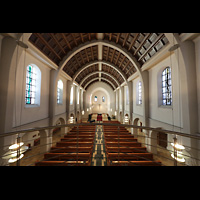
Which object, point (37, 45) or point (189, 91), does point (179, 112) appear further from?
point (37, 45)

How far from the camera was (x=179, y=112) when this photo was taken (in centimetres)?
430

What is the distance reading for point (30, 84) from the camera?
5.72 metres

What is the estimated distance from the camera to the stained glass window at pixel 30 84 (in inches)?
218

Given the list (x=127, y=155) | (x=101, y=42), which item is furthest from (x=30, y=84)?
(x=127, y=155)

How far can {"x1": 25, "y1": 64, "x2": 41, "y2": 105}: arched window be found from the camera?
565 centimetres

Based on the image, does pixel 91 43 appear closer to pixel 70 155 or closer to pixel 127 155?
pixel 70 155

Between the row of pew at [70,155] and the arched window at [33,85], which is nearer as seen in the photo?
the row of pew at [70,155]

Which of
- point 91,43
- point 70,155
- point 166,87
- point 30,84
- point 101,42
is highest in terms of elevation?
point 101,42

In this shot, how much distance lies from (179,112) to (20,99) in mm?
7688

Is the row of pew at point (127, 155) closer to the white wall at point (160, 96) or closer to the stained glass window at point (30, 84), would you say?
the white wall at point (160, 96)

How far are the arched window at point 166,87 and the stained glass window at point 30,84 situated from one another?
8.34 m

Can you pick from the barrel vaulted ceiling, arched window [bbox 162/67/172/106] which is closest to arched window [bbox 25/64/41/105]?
the barrel vaulted ceiling

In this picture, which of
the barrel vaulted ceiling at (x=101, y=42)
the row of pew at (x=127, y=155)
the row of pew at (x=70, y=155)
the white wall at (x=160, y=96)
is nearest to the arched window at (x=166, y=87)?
the white wall at (x=160, y=96)

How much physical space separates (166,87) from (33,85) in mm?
8387
